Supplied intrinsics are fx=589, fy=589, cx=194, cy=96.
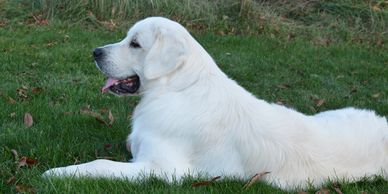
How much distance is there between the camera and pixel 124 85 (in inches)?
192

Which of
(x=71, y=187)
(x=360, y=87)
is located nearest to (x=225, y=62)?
(x=360, y=87)

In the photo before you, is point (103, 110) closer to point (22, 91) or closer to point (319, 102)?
point (22, 91)

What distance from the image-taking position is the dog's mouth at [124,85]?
486cm

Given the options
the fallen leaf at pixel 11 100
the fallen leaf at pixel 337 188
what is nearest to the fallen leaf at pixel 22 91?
the fallen leaf at pixel 11 100

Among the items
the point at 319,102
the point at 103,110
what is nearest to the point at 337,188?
the point at 103,110

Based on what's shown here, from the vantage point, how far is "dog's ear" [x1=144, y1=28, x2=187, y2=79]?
4.52 meters

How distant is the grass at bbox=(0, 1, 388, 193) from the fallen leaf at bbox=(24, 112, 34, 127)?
0.22ft

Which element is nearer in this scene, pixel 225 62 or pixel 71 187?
pixel 71 187

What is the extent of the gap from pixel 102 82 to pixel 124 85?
2775mm

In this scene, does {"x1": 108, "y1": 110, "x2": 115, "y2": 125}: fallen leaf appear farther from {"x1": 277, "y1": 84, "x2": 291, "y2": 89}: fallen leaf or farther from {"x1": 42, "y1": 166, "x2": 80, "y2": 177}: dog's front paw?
{"x1": 277, "y1": 84, "x2": 291, "y2": 89}: fallen leaf

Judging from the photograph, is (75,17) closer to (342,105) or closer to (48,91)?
(48,91)

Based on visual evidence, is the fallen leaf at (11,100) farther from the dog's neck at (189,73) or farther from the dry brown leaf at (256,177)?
the dry brown leaf at (256,177)

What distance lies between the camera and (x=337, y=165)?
4316 mm

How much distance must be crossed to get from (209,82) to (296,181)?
98cm
